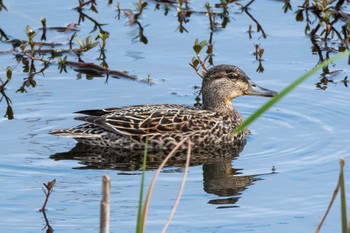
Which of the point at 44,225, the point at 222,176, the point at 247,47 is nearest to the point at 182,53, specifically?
the point at 247,47

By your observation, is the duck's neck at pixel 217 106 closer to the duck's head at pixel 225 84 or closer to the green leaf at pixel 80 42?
the duck's head at pixel 225 84

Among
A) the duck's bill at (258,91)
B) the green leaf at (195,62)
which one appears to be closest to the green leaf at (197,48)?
the green leaf at (195,62)

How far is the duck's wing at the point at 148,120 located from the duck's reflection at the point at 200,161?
0.76ft

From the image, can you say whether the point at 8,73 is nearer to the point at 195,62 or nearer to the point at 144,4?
the point at 195,62

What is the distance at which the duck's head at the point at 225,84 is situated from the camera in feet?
35.9

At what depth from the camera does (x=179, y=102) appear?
1131 cm

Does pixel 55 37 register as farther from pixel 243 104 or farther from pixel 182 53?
pixel 243 104

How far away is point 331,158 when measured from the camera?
31.9 ft

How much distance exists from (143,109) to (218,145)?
33.5 inches

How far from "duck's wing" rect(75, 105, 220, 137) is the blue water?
46cm

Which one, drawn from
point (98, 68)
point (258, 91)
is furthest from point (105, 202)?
point (98, 68)

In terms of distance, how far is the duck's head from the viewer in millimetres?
10930

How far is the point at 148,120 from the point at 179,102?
929mm

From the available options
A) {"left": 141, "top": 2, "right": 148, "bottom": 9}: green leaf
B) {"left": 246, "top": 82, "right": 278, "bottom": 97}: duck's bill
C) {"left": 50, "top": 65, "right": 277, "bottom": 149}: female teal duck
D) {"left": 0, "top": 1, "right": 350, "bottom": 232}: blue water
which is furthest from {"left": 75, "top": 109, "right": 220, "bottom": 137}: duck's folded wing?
{"left": 141, "top": 2, "right": 148, "bottom": 9}: green leaf
